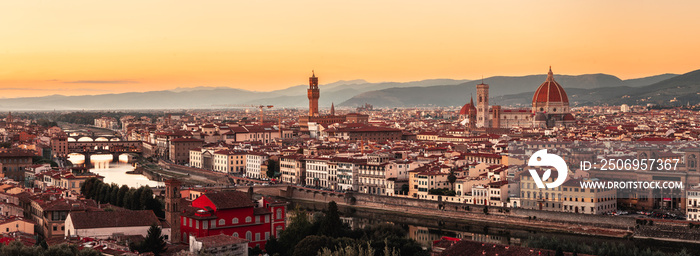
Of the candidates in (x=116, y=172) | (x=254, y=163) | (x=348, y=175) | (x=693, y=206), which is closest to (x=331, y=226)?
(x=693, y=206)

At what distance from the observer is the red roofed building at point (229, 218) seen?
1803 cm

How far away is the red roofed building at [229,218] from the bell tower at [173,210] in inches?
5.3

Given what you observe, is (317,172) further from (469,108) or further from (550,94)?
(469,108)

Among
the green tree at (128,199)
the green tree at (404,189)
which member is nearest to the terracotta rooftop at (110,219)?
the green tree at (128,199)

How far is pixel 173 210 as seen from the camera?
18219 millimetres

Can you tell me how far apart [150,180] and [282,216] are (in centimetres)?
1982

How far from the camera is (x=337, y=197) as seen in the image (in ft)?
103

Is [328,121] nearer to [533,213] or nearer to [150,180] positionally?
[150,180]

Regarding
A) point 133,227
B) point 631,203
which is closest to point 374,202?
point 631,203

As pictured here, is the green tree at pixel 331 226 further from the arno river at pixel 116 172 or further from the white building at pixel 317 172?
the arno river at pixel 116 172

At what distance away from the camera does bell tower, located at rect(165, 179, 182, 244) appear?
59.7ft

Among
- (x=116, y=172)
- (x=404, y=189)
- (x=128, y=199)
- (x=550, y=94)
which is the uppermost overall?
(x=550, y=94)

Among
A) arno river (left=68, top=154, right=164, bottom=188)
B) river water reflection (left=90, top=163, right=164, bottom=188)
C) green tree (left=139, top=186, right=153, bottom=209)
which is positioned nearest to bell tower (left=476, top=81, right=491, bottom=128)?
arno river (left=68, top=154, right=164, bottom=188)

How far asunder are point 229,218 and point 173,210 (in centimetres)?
116
